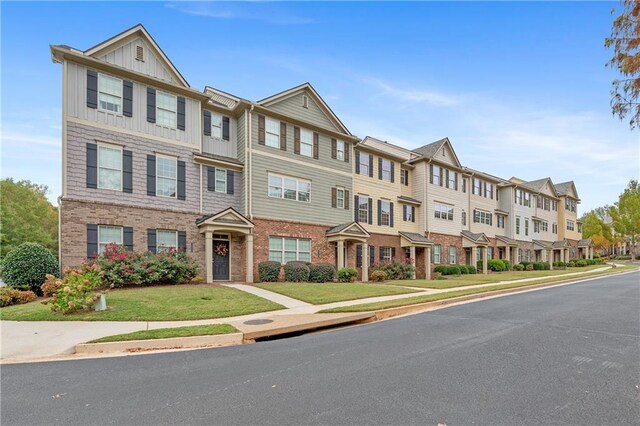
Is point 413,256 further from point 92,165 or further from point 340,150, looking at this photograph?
point 92,165

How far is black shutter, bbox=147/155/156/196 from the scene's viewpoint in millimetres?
16891

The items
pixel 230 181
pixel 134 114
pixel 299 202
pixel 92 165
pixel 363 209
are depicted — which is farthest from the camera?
pixel 363 209

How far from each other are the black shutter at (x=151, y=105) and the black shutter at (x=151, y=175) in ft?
6.25

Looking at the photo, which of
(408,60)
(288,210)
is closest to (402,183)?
(288,210)

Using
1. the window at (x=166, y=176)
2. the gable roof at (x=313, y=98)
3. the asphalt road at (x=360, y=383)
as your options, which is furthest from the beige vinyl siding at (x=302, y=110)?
the asphalt road at (x=360, y=383)

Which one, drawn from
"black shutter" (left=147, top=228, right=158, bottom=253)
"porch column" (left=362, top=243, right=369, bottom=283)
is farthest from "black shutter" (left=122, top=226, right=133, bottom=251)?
"porch column" (left=362, top=243, right=369, bottom=283)

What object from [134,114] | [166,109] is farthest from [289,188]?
[134,114]

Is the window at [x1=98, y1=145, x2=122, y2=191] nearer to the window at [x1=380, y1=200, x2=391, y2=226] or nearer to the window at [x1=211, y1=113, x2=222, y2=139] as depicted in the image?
the window at [x1=211, y1=113, x2=222, y2=139]

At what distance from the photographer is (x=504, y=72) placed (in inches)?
587

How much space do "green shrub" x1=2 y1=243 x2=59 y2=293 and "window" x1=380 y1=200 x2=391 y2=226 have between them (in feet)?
65.4

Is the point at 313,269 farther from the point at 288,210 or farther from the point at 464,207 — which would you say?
the point at 464,207

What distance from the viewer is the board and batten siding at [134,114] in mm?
15133

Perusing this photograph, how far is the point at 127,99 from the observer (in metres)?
16.6

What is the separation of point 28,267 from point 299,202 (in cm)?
1305
